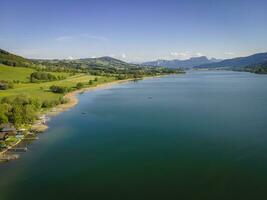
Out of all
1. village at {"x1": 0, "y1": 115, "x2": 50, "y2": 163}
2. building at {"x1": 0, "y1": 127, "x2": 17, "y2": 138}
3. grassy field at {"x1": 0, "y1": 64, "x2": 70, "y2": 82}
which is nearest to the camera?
village at {"x1": 0, "y1": 115, "x2": 50, "y2": 163}

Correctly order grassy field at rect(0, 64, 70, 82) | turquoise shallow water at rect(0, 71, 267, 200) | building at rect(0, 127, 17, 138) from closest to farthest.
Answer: turquoise shallow water at rect(0, 71, 267, 200), building at rect(0, 127, 17, 138), grassy field at rect(0, 64, 70, 82)

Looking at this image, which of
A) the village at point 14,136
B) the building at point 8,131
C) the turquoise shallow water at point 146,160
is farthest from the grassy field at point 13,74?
the building at point 8,131

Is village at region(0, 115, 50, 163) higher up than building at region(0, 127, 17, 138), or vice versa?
building at region(0, 127, 17, 138)

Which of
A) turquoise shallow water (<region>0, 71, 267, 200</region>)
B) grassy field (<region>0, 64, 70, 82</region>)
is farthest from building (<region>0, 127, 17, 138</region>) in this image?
grassy field (<region>0, 64, 70, 82</region>)

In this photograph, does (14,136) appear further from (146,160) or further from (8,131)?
(146,160)

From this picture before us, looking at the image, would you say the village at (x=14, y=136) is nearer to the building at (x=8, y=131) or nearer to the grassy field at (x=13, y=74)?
the building at (x=8, y=131)

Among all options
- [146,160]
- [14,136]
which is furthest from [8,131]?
[146,160]

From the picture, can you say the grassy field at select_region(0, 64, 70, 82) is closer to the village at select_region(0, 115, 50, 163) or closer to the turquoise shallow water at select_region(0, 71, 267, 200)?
the turquoise shallow water at select_region(0, 71, 267, 200)
